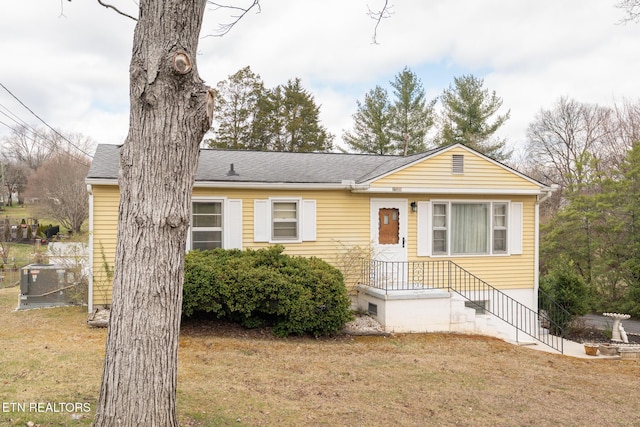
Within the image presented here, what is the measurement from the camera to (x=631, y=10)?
966 cm

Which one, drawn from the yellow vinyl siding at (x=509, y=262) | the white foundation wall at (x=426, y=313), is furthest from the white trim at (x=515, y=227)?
the white foundation wall at (x=426, y=313)

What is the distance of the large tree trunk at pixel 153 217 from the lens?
3.34 metres

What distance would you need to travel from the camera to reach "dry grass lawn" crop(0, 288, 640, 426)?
4.94 meters

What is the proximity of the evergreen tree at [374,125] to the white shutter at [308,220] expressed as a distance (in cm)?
2208

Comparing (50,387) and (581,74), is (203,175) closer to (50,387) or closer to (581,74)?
(50,387)

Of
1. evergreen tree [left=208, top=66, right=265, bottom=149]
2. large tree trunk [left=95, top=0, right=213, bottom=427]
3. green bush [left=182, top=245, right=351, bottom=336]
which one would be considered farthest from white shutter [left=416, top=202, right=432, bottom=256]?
evergreen tree [left=208, top=66, right=265, bottom=149]

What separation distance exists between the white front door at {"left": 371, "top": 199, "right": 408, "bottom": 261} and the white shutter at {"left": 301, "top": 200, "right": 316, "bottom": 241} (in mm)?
1514

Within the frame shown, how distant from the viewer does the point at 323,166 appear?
12891 millimetres

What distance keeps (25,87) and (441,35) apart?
18.3 m

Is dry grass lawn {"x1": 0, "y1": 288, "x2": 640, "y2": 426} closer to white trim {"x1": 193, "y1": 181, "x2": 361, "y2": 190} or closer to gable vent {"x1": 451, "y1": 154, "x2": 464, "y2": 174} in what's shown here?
white trim {"x1": 193, "y1": 181, "x2": 361, "y2": 190}

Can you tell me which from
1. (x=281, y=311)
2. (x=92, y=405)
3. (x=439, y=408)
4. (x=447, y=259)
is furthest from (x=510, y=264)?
(x=92, y=405)

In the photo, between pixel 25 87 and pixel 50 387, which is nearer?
pixel 50 387

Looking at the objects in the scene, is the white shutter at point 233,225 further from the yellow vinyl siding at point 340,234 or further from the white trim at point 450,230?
the white trim at point 450,230

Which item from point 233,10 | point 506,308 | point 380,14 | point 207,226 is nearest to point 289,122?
point 207,226
